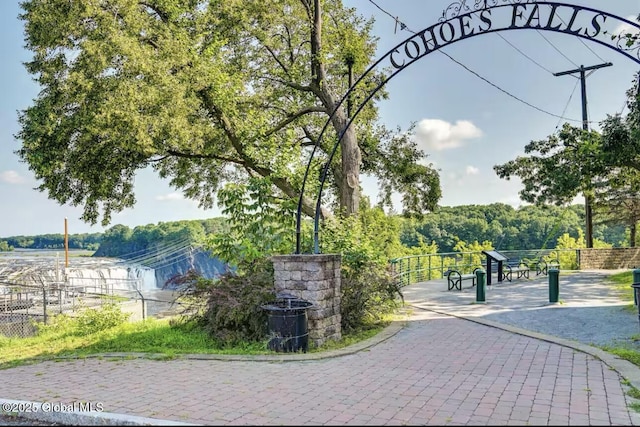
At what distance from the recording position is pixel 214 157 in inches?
631

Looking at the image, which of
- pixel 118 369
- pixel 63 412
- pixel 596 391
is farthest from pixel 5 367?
pixel 596 391

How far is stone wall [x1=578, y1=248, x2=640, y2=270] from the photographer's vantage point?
2355 centimetres

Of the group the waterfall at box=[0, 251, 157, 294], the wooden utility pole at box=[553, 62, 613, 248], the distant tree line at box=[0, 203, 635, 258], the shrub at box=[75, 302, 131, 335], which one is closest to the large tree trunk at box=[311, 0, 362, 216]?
the shrub at box=[75, 302, 131, 335]

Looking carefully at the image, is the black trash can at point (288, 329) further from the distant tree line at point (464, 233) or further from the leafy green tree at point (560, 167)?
the distant tree line at point (464, 233)

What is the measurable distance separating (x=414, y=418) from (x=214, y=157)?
12.8m

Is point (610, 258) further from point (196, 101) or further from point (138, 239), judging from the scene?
point (138, 239)

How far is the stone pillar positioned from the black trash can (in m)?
0.34

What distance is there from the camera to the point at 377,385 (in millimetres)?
5543

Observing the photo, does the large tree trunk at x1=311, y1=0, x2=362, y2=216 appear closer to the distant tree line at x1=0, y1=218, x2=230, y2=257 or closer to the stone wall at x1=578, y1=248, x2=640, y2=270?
the stone wall at x1=578, y1=248, x2=640, y2=270

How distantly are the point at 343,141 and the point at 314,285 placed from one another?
816cm

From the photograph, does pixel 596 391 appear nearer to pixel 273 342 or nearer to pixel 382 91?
pixel 273 342

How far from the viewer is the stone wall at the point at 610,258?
2355 centimetres

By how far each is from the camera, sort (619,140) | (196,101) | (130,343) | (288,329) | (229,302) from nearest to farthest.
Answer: (288,329) < (229,302) < (130,343) < (196,101) < (619,140)

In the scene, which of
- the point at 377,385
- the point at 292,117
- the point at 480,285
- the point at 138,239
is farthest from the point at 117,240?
the point at 377,385
